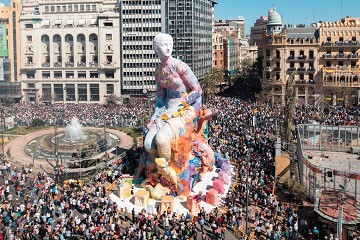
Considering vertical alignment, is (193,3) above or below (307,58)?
above

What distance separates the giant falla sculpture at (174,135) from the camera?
3572 cm

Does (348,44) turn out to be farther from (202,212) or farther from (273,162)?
(202,212)

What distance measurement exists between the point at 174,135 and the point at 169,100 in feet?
17.8

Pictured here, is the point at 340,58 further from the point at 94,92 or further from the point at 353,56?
the point at 94,92

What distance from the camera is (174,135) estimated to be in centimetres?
3584

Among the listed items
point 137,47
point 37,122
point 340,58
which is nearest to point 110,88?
point 137,47

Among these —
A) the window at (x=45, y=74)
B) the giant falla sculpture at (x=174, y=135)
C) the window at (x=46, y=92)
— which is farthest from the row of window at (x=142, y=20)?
the giant falla sculpture at (x=174, y=135)

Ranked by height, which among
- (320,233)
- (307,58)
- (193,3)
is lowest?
(320,233)

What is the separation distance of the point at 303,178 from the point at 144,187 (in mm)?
13039

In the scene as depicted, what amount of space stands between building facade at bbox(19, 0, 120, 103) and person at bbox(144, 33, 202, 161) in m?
59.9

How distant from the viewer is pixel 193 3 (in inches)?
4023

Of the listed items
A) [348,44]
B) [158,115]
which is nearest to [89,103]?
[348,44]

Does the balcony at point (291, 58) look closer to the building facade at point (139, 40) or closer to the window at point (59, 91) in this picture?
the building facade at point (139, 40)

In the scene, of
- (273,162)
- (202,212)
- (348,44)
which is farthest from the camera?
(348,44)
